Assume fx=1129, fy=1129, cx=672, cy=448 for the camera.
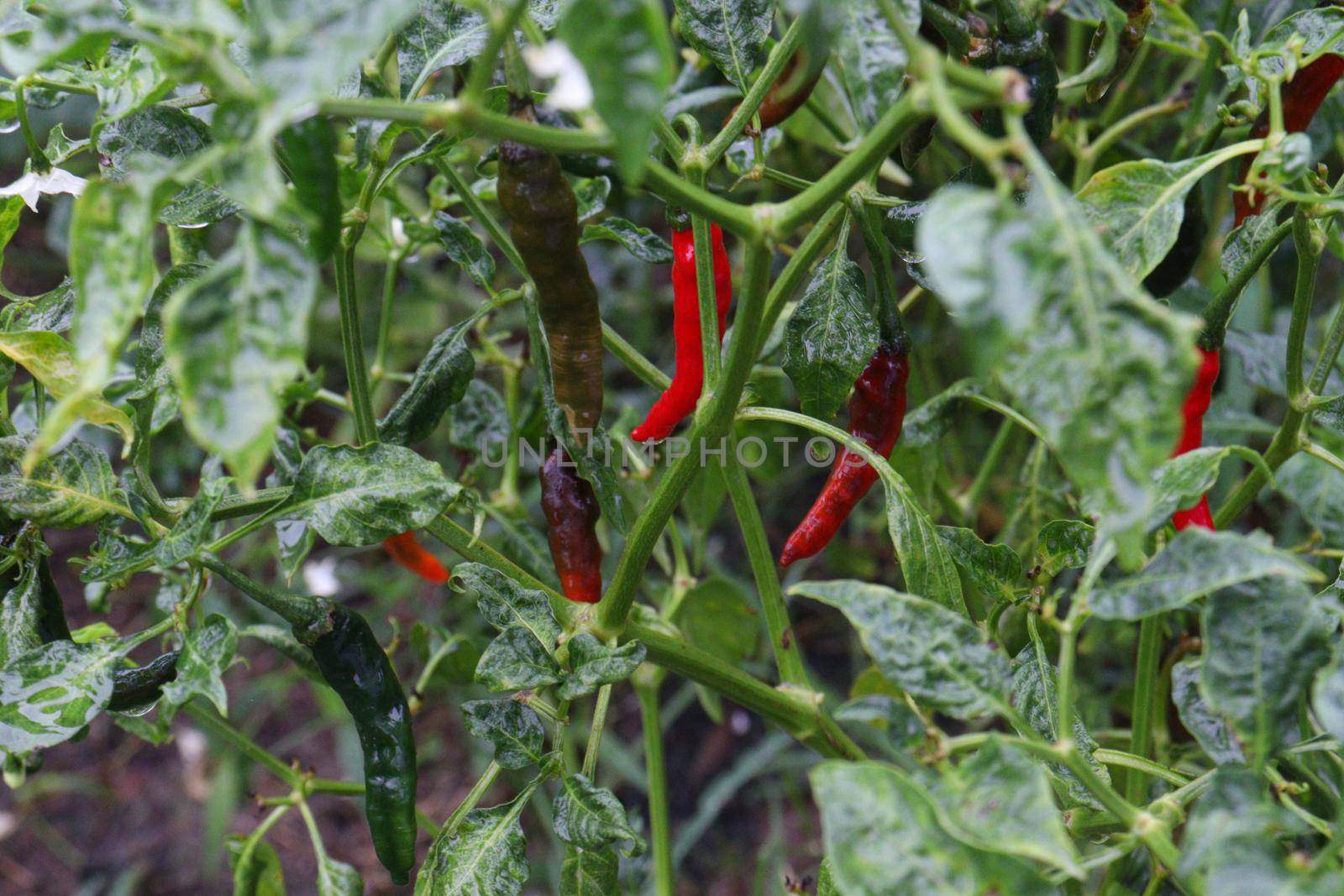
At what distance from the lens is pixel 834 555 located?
1.61 meters

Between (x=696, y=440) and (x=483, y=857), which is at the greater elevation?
(x=696, y=440)

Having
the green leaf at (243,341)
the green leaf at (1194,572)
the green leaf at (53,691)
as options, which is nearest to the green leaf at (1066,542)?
the green leaf at (1194,572)

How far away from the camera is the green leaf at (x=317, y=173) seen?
482mm

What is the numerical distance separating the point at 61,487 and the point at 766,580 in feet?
1.62

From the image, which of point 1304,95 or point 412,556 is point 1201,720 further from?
Answer: point 412,556

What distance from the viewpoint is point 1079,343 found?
41cm

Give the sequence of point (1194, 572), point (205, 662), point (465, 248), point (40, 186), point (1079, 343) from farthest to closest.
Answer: point (465, 248) → point (40, 186) → point (205, 662) → point (1194, 572) → point (1079, 343)

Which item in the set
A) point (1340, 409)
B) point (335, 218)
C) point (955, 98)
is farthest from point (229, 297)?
point (1340, 409)

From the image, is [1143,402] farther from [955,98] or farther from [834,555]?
[834,555]

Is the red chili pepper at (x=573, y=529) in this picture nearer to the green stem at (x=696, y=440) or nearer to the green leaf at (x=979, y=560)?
the green stem at (x=696, y=440)

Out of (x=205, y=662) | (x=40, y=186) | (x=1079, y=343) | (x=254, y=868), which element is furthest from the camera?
(x=254, y=868)

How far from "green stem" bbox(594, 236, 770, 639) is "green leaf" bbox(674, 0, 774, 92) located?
7.7 inches

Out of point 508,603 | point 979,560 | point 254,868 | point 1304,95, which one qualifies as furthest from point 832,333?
point 254,868

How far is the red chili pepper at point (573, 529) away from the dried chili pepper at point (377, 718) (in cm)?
15
